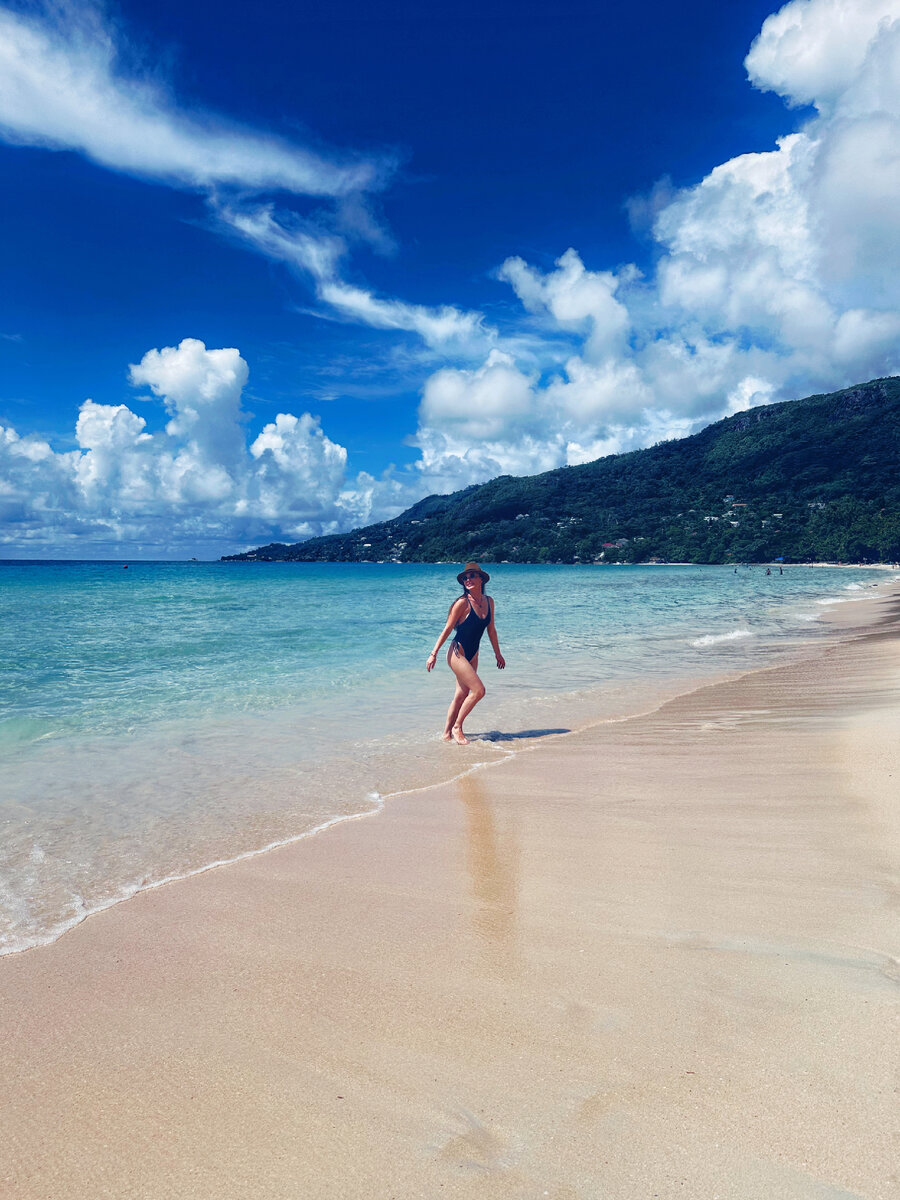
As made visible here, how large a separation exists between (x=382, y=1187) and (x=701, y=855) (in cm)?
341

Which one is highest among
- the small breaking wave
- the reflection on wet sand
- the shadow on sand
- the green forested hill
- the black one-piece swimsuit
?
the green forested hill

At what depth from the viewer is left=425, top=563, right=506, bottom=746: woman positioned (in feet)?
30.6

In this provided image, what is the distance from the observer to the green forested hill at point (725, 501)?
12300 cm

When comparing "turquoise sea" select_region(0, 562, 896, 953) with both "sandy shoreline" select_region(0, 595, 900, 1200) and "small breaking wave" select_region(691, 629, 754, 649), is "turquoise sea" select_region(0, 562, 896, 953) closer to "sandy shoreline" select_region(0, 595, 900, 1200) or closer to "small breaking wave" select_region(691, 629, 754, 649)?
"small breaking wave" select_region(691, 629, 754, 649)

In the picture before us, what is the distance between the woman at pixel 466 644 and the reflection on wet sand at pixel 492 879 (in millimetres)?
2529

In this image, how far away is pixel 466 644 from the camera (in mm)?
9633

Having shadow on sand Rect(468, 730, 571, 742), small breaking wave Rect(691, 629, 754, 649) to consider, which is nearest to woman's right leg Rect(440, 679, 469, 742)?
shadow on sand Rect(468, 730, 571, 742)

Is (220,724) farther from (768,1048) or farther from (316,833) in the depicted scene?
(768,1048)

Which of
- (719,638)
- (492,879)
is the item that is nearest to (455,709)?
(492,879)

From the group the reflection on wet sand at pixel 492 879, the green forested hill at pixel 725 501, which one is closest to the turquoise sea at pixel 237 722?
the reflection on wet sand at pixel 492 879

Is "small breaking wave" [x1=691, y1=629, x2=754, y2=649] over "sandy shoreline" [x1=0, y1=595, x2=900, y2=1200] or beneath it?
beneath

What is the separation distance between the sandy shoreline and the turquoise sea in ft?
2.94

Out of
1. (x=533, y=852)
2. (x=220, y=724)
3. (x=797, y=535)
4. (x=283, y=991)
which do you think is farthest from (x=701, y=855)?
(x=797, y=535)

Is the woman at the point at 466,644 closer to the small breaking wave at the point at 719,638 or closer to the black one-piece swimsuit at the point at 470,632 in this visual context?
the black one-piece swimsuit at the point at 470,632
